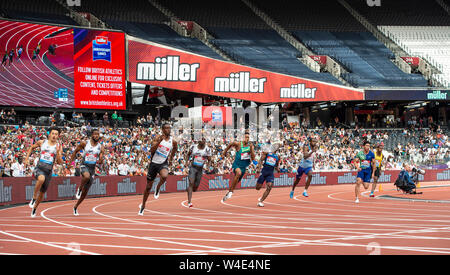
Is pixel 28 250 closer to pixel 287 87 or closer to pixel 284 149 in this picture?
pixel 284 149

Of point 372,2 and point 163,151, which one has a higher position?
point 372,2

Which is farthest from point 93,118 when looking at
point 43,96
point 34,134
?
point 34,134

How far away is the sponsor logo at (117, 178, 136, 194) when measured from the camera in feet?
88.5

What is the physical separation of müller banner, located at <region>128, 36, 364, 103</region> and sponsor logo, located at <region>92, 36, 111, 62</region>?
2.07m

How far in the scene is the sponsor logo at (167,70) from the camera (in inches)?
1563

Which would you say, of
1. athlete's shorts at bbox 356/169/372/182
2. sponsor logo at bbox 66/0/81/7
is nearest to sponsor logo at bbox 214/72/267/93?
sponsor logo at bbox 66/0/81/7

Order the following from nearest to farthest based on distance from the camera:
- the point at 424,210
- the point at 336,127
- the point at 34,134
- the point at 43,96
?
the point at 424,210
the point at 34,134
the point at 43,96
the point at 336,127

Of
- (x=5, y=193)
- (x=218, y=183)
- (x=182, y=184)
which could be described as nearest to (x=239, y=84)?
(x=218, y=183)

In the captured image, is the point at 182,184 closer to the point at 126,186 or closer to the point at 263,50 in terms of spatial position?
the point at 126,186

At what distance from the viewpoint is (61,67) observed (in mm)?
35375

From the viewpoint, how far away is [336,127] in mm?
48906

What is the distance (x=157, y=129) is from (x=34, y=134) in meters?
8.49

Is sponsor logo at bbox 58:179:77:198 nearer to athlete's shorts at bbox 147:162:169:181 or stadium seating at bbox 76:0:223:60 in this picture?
athlete's shorts at bbox 147:162:169:181

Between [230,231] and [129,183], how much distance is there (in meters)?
16.6
